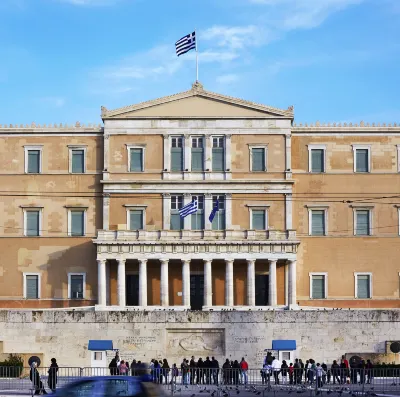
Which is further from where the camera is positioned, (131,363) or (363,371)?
(131,363)

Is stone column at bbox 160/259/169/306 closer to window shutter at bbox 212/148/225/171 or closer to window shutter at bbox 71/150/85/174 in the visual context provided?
window shutter at bbox 212/148/225/171

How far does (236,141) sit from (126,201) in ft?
24.6

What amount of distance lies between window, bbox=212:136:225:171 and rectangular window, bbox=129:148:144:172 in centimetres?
433

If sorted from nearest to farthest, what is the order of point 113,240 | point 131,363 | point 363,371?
1. point 363,371
2. point 131,363
3. point 113,240

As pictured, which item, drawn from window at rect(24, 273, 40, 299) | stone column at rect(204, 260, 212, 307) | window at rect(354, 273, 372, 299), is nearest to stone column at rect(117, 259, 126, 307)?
stone column at rect(204, 260, 212, 307)

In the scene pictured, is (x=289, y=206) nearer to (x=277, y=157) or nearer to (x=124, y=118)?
(x=277, y=157)

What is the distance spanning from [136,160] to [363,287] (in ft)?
51.0

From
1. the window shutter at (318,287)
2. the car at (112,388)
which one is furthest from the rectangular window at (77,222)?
the car at (112,388)

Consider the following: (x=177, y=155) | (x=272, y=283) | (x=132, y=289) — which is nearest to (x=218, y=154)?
(x=177, y=155)

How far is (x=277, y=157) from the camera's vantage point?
68.6m

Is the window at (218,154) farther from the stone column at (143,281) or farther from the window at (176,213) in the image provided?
the stone column at (143,281)

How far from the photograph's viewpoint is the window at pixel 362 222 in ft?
225

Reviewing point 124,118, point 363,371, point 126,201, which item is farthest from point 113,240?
point 363,371

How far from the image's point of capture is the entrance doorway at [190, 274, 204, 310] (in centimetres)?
6725
